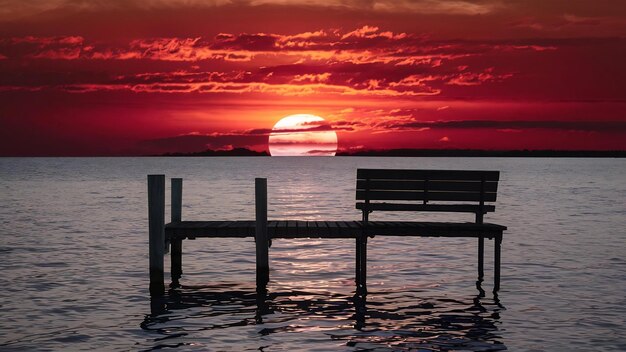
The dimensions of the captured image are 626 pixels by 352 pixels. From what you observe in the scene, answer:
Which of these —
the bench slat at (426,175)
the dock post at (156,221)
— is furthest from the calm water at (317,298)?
the bench slat at (426,175)

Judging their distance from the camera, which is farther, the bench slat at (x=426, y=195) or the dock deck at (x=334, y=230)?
the bench slat at (x=426, y=195)

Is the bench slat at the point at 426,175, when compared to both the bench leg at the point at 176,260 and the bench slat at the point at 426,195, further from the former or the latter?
the bench leg at the point at 176,260

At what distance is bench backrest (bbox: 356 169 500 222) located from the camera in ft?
60.3

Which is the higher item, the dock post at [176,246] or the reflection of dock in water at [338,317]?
the dock post at [176,246]

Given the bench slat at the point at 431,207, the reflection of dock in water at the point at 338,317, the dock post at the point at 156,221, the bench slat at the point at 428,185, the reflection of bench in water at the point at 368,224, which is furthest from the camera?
the bench slat at the point at 428,185

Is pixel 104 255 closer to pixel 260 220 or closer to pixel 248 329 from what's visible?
pixel 260 220

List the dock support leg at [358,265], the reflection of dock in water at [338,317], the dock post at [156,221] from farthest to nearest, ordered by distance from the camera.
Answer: the dock support leg at [358,265] < the dock post at [156,221] < the reflection of dock in water at [338,317]

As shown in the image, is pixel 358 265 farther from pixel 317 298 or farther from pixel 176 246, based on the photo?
pixel 176 246

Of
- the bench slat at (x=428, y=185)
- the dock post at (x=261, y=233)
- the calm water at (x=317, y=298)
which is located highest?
the bench slat at (x=428, y=185)

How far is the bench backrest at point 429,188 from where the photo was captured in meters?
18.4

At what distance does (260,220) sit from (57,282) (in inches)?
236

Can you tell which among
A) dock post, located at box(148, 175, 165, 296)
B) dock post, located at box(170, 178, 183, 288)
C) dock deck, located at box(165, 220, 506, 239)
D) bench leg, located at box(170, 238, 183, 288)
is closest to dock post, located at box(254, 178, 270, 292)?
dock deck, located at box(165, 220, 506, 239)

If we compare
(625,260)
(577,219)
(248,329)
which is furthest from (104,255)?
(577,219)

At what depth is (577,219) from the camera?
141 feet
